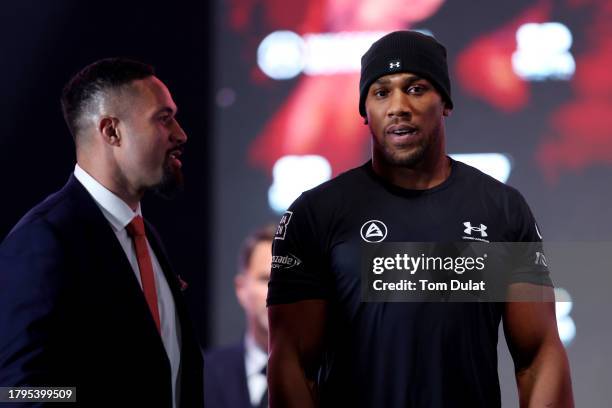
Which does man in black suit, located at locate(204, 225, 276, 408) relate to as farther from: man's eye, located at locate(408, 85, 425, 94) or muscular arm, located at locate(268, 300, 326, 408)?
man's eye, located at locate(408, 85, 425, 94)

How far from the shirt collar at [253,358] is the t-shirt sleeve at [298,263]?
1.95 metres

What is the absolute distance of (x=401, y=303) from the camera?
2.46m

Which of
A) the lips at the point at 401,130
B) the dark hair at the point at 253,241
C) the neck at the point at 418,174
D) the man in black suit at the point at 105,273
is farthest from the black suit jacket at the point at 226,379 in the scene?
the lips at the point at 401,130

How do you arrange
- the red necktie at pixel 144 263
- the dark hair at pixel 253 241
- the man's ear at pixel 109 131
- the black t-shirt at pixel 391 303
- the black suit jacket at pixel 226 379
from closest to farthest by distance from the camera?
1. the black t-shirt at pixel 391 303
2. the red necktie at pixel 144 263
3. the man's ear at pixel 109 131
4. the black suit jacket at pixel 226 379
5. the dark hair at pixel 253 241

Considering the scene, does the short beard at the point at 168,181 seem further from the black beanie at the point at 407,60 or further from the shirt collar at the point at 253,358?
the shirt collar at the point at 253,358

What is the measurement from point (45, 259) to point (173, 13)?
3.18 m

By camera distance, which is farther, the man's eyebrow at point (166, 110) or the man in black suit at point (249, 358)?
the man in black suit at point (249, 358)

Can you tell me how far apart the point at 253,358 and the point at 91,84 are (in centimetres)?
198

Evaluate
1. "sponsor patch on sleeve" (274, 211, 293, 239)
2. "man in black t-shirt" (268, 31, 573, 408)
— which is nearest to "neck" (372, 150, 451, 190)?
"man in black t-shirt" (268, 31, 573, 408)

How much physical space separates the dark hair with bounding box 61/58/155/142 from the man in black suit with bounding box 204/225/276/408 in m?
1.62

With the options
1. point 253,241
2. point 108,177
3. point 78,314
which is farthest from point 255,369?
point 78,314

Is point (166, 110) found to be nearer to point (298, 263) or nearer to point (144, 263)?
point (144, 263)

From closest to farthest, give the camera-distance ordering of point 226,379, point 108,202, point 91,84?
point 108,202, point 91,84, point 226,379

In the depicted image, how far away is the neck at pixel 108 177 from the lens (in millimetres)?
2721
